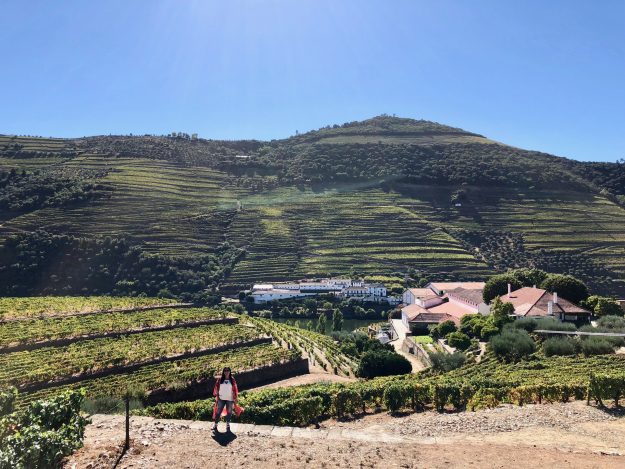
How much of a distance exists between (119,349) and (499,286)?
38.3 metres

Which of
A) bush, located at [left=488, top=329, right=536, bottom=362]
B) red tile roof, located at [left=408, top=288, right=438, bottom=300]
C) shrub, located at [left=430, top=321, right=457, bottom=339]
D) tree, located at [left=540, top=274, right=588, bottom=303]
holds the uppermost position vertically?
tree, located at [left=540, top=274, right=588, bottom=303]

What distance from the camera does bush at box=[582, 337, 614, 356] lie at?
91.1 ft

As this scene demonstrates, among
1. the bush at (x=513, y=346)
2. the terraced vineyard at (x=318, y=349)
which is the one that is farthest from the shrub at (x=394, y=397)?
the terraced vineyard at (x=318, y=349)

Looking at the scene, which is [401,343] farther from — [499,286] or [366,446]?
[366,446]

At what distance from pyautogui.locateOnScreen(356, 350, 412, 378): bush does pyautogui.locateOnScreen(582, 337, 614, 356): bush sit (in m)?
11.5

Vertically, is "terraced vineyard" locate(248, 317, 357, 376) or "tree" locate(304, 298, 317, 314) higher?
"terraced vineyard" locate(248, 317, 357, 376)

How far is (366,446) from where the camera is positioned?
11.4 meters

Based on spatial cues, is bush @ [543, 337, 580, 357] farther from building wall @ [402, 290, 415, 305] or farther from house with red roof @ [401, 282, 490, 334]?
building wall @ [402, 290, 415, 305]

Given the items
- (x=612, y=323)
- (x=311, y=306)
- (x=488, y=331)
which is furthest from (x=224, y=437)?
(x=311, y=306)

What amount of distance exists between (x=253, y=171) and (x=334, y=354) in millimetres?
106382

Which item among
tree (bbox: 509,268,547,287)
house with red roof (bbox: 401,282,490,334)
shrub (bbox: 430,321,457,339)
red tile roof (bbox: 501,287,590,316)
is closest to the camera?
red tile roof (bbox: 501,287,590,316)

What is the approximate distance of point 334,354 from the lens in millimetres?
42812

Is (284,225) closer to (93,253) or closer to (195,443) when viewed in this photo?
(93,253)

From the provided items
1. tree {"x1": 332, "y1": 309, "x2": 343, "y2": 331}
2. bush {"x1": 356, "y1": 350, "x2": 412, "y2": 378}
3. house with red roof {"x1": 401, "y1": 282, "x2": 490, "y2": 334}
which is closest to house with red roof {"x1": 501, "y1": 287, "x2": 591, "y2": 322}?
house with red roof {"x1": 401, "y1": 282, "x2": 490, "y2": 334}
